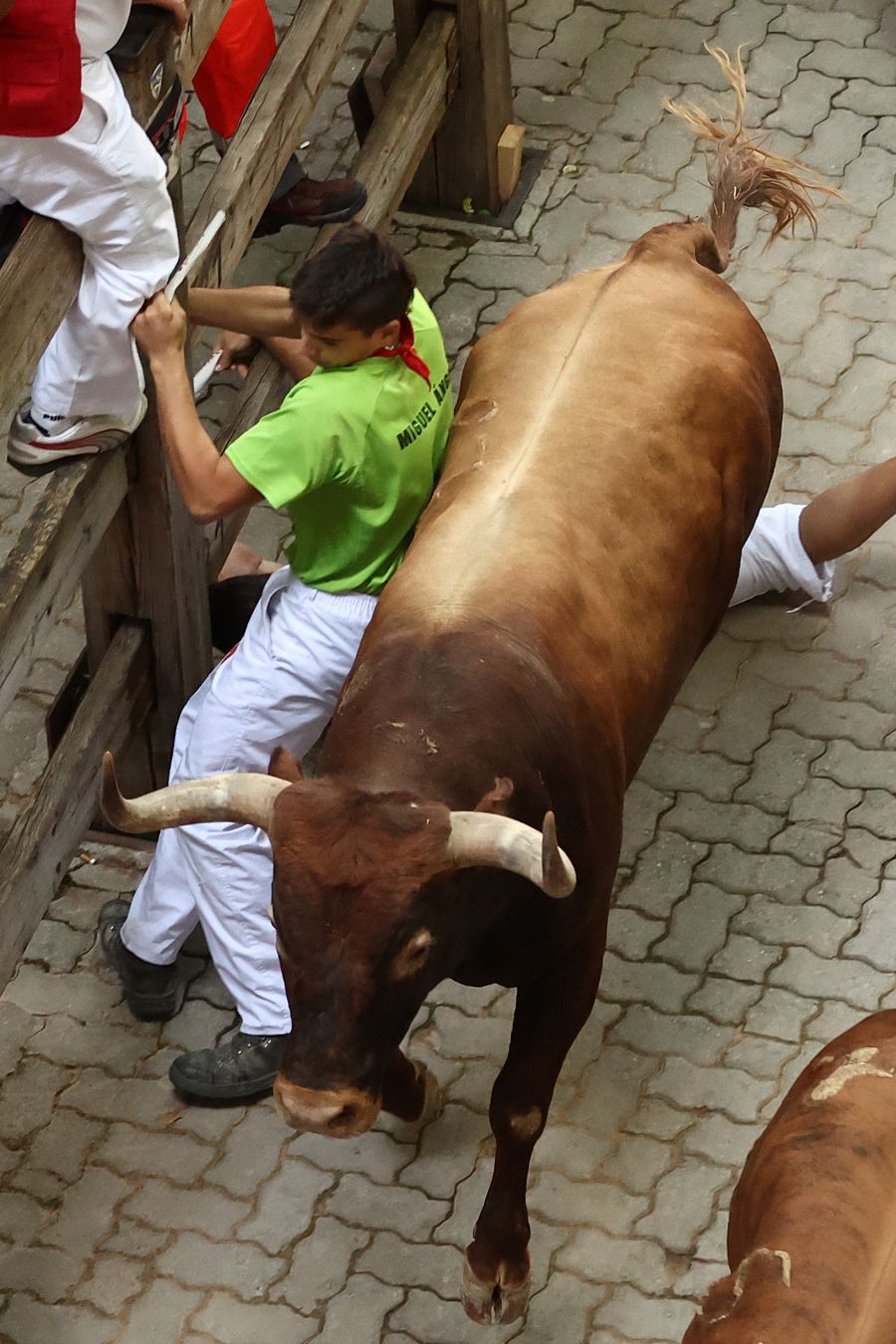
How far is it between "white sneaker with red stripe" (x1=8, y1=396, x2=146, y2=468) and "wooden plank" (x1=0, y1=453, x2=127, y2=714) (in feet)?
0.16

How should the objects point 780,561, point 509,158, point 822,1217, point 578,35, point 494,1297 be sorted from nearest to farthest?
point 822,1217 → point 494,1297 → point 780,561 → point 509,158 → point 578,35

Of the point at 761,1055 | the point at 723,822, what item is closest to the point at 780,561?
the point at 723,822

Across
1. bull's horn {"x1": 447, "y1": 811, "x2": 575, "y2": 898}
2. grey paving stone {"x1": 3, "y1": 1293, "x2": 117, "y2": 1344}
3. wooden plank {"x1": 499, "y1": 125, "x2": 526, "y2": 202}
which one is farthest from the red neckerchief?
wooden plank {"x1": 499, "y1": 125, "x2": 526, "y2": 202}

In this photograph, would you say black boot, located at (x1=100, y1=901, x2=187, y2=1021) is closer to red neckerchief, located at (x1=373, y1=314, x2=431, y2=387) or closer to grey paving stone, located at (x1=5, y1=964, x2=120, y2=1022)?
grey paving stone, located at (x1=5, y1=964, x2=120, y2=1022)

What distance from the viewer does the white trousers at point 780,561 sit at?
6.00 meters

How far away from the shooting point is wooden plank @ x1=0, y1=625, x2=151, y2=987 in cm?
479

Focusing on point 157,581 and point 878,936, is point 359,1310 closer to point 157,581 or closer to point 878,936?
point 878,936

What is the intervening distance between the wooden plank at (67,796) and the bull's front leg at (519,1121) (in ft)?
4.39

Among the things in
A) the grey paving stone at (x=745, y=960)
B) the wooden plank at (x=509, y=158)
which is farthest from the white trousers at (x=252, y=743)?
the wooden plank at (x=509, y=158)

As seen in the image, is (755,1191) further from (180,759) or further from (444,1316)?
(180,759)

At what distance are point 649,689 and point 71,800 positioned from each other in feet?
5.26

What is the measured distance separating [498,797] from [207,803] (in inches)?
23.4

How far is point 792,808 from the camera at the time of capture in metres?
5.66

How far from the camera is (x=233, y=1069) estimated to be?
199 inches
